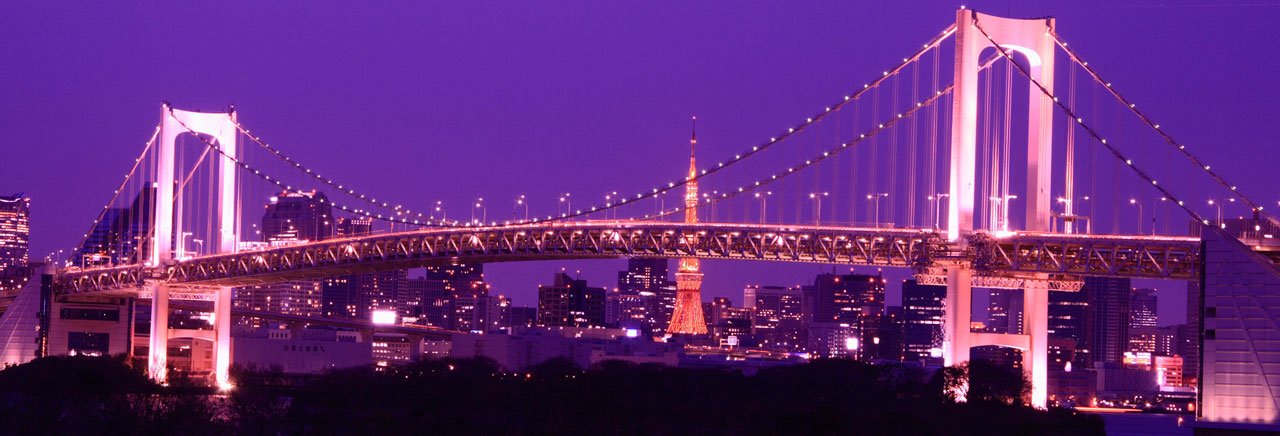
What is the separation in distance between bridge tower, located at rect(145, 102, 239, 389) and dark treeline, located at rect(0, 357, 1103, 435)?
7.65 feet

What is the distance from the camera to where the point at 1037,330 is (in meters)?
52.1

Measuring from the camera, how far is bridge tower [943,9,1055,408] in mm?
50000

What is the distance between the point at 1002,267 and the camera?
167 ft

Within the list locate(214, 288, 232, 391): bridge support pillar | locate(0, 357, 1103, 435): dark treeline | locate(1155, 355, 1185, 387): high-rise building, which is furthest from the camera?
locate(1155, 355, 1185, 387): high-rise building

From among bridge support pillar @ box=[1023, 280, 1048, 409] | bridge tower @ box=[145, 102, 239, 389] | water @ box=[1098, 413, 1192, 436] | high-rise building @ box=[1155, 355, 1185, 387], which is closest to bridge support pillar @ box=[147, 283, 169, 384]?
bridge tower @ box=[145, 102, 239, 389]

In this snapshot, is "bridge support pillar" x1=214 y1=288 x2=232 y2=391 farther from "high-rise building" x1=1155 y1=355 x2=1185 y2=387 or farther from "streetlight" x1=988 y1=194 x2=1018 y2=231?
"high-rise building" x1=1155 y1=355 x2=1185 y2=387

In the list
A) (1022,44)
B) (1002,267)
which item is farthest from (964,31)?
(1002,267)

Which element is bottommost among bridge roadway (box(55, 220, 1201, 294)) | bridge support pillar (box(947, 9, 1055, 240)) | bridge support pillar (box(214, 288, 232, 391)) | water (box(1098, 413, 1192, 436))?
water (box(1098, 413, 1192, 436))

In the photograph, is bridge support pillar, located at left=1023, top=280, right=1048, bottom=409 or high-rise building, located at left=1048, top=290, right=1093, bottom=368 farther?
high-rise building, located at left=1048, top=290, right=1093, bottom=368

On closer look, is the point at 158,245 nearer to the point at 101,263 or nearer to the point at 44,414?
the point at 101,263

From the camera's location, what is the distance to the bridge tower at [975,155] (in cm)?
5000

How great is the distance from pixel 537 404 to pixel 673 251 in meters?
6.50

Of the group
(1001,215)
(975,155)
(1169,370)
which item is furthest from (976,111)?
(1169,370)

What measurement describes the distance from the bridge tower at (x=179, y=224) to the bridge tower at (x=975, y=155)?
112 feet
